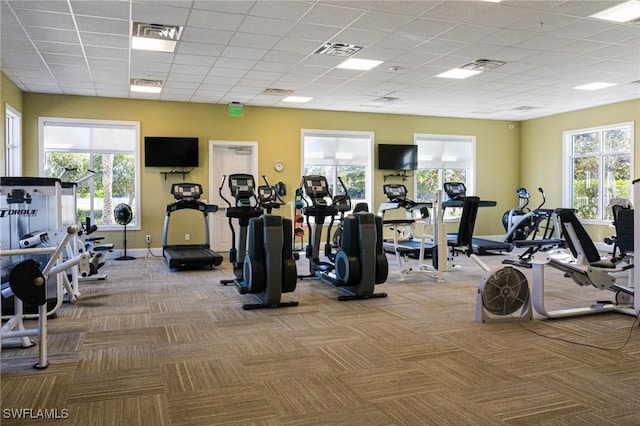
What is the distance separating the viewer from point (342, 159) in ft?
38.1

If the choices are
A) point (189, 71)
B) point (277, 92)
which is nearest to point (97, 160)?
point (189, 71)

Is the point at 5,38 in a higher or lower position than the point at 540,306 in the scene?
higher

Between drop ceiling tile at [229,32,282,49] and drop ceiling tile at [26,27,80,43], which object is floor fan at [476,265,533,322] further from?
drop ceiling tile at [26,27,80,43]

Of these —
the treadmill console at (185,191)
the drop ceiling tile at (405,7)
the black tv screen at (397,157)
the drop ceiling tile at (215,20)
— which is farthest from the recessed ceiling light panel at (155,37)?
the black tv screen at (397,157)

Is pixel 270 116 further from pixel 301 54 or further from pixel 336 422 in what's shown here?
pixel 336 422

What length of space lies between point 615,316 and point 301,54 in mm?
4958

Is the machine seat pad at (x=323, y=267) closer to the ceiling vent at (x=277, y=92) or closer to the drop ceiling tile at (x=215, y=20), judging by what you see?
the drop ceiling tile at (x=215, y=20)

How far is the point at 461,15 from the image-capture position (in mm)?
5418

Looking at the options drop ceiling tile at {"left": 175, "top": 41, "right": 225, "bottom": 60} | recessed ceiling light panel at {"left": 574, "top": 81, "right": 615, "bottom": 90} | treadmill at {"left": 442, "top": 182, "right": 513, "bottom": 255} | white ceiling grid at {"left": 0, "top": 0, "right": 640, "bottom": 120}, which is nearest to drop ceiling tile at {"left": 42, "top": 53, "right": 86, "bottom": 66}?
white ceiling grid at {"left": 0, "top": 0, "right": 640, "bottom": 120}

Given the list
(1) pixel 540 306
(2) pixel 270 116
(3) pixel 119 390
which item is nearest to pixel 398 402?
(3) pixel 119 390

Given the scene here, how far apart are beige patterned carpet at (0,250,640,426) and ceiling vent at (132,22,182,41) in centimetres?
318

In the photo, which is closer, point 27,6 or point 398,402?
point 398,402

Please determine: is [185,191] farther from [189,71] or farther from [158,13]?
[158,13]

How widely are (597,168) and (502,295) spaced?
26.3 feet
